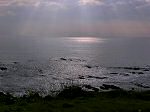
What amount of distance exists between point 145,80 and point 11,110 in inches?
2256

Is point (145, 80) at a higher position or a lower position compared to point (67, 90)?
lower

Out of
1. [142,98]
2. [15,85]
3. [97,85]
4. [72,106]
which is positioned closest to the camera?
[72,106]

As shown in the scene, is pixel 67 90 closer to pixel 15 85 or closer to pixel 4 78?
A: pixel 15 85

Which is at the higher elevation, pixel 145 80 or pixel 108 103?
pixel 108 103

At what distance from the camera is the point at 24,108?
1820 centimetres

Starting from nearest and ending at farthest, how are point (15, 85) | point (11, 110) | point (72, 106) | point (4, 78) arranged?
point (11, 110), point (72, 106), point (15, 85), point (4, 78)

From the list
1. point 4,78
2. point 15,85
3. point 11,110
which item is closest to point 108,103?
point 11,110

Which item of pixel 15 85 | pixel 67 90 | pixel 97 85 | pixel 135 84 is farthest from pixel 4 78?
pixel 67 90

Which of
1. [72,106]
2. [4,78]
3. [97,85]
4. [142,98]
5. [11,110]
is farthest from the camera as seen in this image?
[4,78]

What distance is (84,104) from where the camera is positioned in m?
19.4

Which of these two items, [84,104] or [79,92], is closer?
[84,104]

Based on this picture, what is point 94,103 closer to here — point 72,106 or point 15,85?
point 72,106

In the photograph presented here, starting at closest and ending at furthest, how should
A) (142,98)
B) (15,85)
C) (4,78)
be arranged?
(142,98) < (15,85) < (4,78)

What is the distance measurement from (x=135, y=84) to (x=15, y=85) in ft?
82.8
